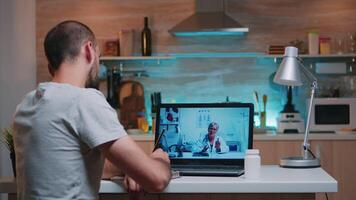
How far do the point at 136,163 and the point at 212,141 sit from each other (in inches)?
31.5

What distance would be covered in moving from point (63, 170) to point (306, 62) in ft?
12.2

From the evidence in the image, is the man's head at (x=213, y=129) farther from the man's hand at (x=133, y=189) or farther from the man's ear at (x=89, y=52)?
the man's ear at (x=89, y=52)

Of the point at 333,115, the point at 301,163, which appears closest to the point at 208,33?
the point at 333,115

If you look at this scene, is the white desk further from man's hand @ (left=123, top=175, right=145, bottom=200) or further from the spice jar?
the spice jar

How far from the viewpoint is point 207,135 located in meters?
2.41

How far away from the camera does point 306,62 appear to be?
501cm

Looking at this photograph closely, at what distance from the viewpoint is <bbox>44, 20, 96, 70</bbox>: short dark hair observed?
1.74 m

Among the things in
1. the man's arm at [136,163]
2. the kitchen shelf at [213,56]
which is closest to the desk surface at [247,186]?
the man's arm at [136,163]

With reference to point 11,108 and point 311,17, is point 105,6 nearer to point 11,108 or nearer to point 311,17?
point 11,108

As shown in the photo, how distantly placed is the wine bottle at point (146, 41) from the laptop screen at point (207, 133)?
254 centimetres

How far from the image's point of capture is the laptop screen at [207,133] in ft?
7.81

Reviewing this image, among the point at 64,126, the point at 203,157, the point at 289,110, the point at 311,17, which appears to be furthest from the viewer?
the point at 311,17

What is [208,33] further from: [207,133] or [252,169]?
[252,169]

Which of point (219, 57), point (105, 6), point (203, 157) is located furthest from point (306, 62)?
point (203, 157)
